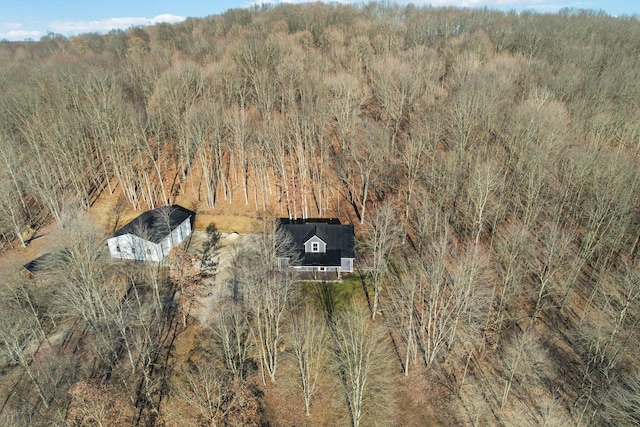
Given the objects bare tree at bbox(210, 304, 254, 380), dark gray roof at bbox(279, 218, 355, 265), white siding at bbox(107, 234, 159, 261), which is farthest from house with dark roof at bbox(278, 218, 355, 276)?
white siding at bbox(107, 234, 159, 261)

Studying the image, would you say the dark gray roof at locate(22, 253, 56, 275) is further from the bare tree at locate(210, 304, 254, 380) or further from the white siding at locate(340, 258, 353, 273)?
the white siding at locate(340, 258, 353, 273)

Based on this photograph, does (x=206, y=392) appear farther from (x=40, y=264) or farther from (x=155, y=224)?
(x=40, y=264)

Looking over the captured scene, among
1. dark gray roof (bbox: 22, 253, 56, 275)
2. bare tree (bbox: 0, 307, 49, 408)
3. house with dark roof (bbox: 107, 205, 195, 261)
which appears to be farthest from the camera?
house with dark roof (bbox: 107, 205, 195, 261)

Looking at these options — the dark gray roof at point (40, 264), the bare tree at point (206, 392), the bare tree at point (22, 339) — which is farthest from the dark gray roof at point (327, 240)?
the bare tree at point (22, 339)

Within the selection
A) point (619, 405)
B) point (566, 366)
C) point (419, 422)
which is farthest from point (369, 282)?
point (619, 405)

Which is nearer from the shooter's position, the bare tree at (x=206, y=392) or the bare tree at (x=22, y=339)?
the bare tree at (x=206, y=392)

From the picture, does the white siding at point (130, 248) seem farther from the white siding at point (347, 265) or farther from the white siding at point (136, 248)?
the white siding at point (347, 265)

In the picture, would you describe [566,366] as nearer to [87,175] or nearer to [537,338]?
[537,338]
